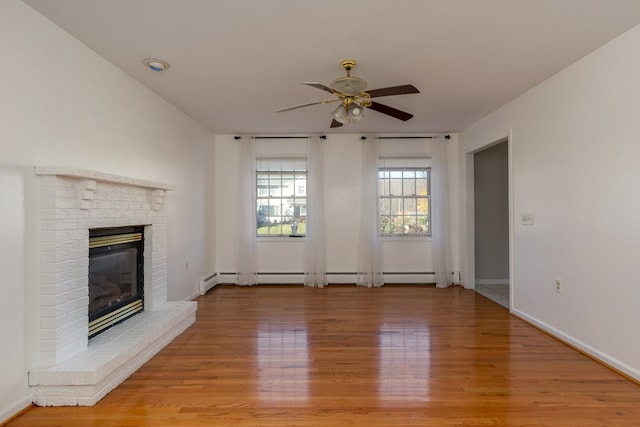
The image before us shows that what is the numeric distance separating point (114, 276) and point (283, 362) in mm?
1710

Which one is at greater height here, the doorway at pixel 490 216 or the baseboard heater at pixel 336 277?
the doorway at pixel 490 216

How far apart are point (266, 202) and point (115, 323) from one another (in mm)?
3117

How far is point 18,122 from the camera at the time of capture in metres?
1.95

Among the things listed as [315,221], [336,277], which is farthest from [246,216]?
[336,277]

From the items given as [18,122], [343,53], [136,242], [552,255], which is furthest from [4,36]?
[552,255]

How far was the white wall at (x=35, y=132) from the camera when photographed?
188 cm

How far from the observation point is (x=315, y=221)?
5.34 metres

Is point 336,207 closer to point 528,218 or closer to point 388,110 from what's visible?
point 388,110

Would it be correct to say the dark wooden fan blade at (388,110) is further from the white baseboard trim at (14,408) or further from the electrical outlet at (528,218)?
the white baseboard trim at (14,408)

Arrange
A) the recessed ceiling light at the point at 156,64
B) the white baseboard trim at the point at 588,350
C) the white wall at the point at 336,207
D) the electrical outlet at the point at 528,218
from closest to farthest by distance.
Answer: the white baseboard trim at the point at 588,350 → the recessed ceiling light at the point at 156,64 → the electrical outlet at the point at 528,218 → the white wall at the point at 336,207

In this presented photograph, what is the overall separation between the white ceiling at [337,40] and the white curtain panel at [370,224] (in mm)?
1687

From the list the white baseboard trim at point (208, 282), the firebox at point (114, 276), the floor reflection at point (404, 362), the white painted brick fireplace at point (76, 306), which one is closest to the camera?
the white painted brick fireplace at point (76, 306)

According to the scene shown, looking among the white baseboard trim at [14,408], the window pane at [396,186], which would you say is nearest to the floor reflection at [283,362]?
the white baseboard trim at [14,408]

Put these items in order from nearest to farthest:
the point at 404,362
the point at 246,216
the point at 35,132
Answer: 1. the point at 35,132
2. the point at 404,362
3. the point at 246,216
